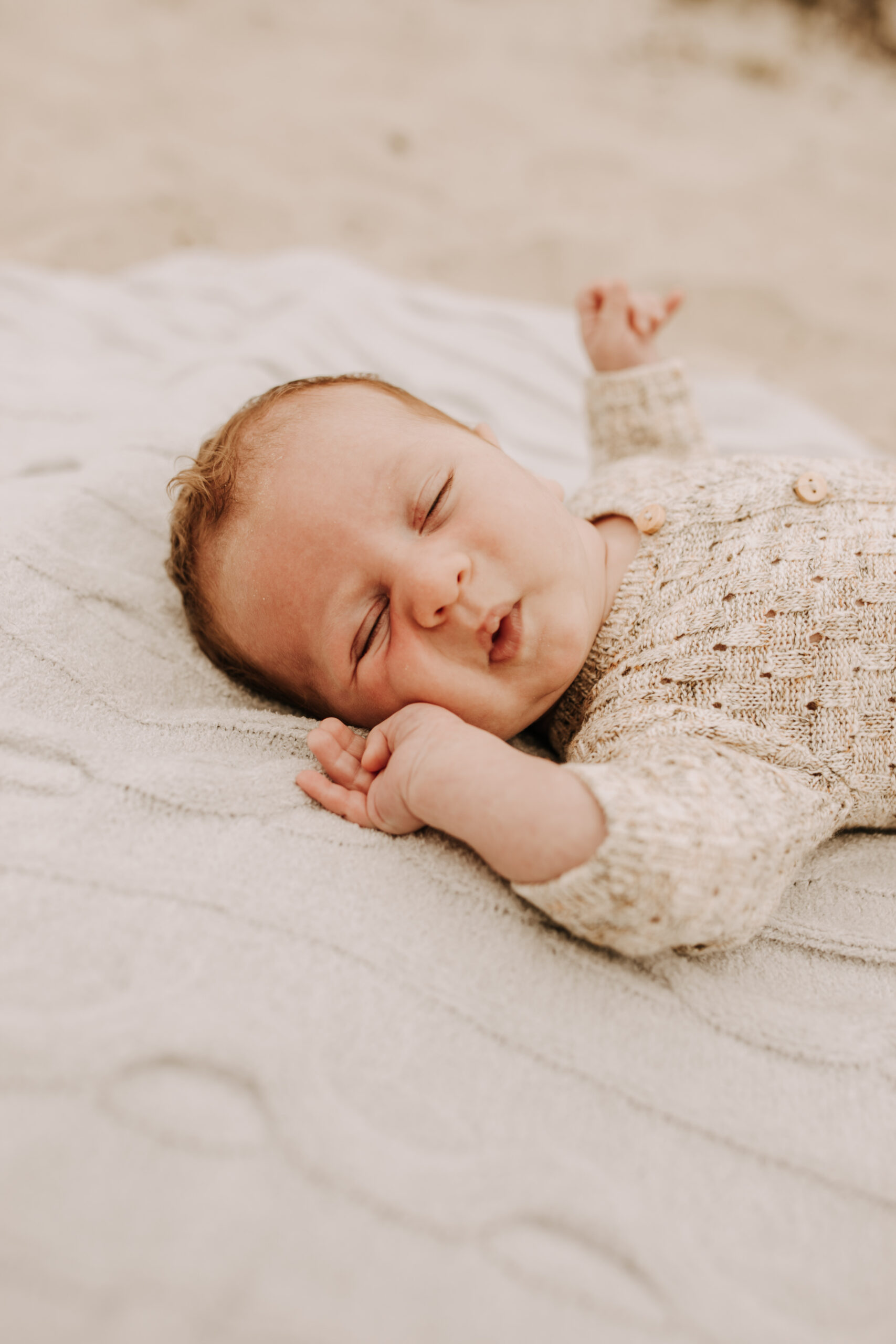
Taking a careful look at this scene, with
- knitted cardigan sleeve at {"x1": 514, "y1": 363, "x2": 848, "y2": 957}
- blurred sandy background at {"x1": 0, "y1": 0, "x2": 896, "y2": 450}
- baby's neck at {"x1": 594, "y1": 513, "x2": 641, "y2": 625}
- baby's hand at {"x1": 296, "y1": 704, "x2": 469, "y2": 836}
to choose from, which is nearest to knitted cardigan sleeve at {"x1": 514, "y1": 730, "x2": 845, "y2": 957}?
knitted cardigan sleeve at {"x1": 514, "y1": 363, "x2": 848, "y2": 957}

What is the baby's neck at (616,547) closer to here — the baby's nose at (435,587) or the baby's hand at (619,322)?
the baby's nose at (435,587)

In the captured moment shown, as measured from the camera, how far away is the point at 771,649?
4.02 ft

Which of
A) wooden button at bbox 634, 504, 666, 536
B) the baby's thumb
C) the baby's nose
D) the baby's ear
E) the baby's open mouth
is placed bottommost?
the baby's thumb

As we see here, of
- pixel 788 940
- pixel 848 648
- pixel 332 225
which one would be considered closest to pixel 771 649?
pixel 848 648

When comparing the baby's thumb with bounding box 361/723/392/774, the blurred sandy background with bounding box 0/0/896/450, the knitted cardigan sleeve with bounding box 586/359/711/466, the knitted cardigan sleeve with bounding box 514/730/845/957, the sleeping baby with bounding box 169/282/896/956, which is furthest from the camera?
the blurred sandy background with bounding box 0/0/896/450

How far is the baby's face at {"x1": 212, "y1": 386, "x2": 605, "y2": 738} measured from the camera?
115cm

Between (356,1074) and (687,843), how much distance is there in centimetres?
41

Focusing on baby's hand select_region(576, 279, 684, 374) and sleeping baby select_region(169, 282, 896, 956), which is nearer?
sleeping baby select_region(169, 282, 896, 956)

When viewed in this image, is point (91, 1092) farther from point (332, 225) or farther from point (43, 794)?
point (332, 225)

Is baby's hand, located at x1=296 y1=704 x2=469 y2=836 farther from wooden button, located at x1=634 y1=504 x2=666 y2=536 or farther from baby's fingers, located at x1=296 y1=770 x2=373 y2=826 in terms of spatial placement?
wooden button, located at x1=634 y1=504 x2=666 y2=536

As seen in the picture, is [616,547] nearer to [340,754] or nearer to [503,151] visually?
[340,754]

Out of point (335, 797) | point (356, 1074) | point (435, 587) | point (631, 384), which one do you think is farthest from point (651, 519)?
point (356, 1074)

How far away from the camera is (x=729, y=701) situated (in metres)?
1.21

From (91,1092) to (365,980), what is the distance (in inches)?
10.6
